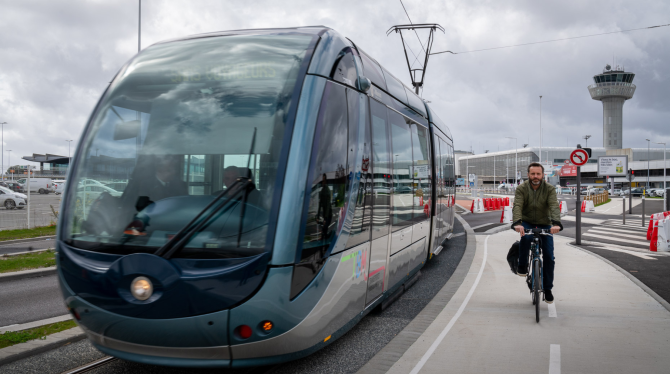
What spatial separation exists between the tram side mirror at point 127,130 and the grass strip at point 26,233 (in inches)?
535

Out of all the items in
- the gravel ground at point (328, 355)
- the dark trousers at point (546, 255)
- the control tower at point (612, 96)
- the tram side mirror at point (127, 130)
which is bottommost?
the gravel ground at point (328, 355)

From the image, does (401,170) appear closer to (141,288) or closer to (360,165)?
(360,165)

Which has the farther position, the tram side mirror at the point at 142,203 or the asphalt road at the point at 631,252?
the asphalt road at the point at 631,252

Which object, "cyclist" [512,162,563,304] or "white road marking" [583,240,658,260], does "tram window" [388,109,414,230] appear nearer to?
"cyclist" [512,162,563,304]

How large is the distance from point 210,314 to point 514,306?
4643 millimetres

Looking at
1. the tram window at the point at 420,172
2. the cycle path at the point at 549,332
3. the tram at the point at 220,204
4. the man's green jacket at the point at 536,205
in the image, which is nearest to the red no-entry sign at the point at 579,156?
the cycle path at the point at 549,332

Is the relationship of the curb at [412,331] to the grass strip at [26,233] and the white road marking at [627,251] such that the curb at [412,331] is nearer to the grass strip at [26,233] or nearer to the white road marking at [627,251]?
the white road marking at [627,251]

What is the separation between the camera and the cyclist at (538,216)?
6.51 meters

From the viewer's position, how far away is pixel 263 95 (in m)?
4.22

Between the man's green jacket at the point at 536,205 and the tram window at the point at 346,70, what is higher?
the tram window at the point at 346,70

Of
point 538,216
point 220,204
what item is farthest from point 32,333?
point 538,216

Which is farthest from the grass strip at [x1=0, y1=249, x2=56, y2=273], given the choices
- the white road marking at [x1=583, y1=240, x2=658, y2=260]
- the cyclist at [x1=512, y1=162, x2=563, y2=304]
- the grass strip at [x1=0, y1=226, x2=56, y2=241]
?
the white road marking at [x1=583, y1=240, x2=658, y2=260]

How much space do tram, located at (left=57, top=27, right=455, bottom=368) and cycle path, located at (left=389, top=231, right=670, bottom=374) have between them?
3.68ft

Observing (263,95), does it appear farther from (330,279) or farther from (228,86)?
(330,279)
